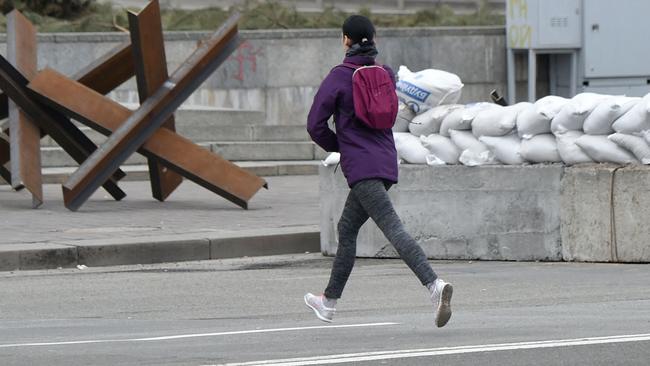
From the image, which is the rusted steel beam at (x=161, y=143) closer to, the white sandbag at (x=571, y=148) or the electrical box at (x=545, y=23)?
the white sandbag at (x=571, y=148)

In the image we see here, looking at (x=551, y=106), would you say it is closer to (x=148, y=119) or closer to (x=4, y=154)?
(x=148, y=119)

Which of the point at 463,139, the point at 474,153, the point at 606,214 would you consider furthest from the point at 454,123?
the point at 606,214

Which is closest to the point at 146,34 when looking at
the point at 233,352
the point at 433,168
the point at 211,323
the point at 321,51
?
the point at 433,168

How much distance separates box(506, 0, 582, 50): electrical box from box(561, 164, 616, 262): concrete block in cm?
1294

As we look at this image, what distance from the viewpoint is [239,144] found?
65.4ft

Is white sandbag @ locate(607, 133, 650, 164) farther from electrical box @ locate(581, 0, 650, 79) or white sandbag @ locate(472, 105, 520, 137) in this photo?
electrical box @ locate(581, 0, 650, 79)

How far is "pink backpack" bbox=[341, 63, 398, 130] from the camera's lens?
7.72m

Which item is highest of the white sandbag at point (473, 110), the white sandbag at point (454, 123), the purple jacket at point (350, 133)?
the purple jacket at point (350, 133)

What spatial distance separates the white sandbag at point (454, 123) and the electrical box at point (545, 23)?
41.2ft

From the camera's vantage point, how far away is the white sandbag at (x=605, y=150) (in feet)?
35.1

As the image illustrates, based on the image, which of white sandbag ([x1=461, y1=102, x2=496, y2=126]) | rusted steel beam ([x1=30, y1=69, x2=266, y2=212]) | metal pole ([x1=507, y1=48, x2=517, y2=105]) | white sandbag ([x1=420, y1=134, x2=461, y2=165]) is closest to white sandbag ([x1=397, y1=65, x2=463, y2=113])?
white sandbag ([x1=461, y1=102, x2=496, y2=126])

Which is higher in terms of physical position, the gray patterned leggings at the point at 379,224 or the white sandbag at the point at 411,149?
the gray patterned leggings at the point at 379,224

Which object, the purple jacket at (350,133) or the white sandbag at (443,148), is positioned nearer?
the purple jacket at (350,133)

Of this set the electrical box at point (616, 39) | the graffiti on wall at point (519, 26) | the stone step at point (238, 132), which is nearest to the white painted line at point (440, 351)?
the stone step at point (238, 132)
